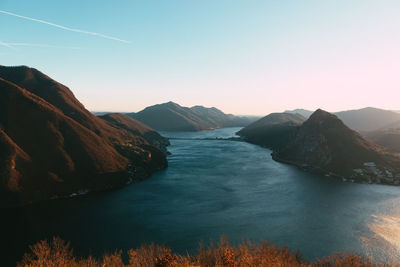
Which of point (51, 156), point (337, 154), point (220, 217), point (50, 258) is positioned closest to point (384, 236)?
point (220, 217)

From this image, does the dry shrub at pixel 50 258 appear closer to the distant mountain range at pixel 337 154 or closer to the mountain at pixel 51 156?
the mountain at pixel 51 156

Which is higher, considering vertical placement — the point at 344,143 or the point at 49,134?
Result: the point at 49,134

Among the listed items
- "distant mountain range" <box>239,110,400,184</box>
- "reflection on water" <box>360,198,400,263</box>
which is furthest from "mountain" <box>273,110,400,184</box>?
"reflection on water" <box>360,198,400,263</box>

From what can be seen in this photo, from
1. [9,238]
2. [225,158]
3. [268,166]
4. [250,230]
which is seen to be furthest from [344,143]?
[9,238]

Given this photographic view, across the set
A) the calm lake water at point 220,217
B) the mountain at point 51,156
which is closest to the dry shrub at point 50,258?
the calm lake water at point 220,217

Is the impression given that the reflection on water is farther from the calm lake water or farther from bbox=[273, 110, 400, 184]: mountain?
bbox=[273, 110, 400, 184]: mountain

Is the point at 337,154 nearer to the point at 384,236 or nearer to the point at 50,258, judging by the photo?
the point at 384,236

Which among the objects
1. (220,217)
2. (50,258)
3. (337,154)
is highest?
(337,154)

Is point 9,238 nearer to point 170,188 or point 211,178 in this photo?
point 170,188
